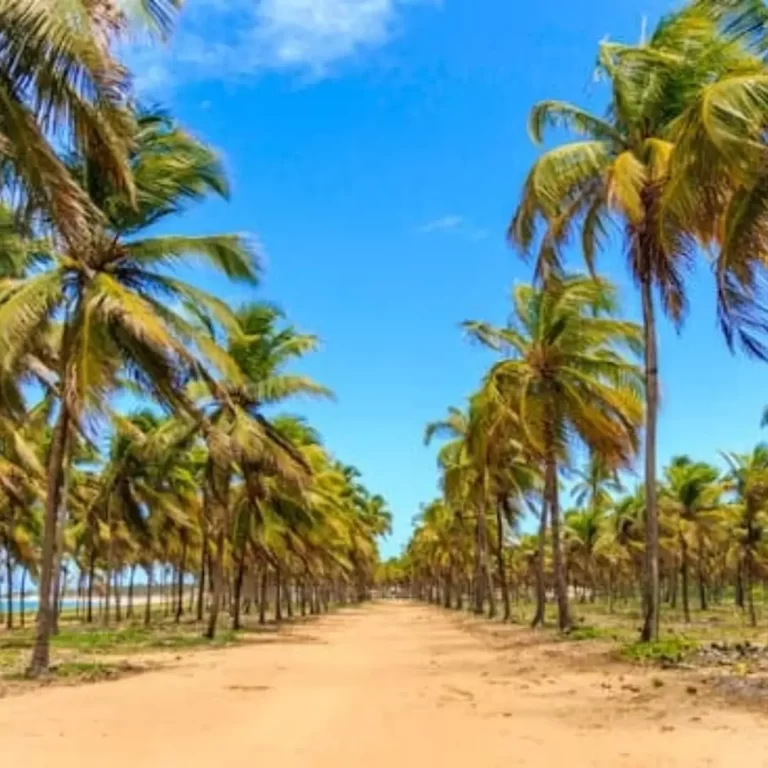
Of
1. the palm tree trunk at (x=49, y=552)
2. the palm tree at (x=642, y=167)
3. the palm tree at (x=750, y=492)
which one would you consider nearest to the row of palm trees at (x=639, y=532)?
the palm tree at (x=750, y=492)

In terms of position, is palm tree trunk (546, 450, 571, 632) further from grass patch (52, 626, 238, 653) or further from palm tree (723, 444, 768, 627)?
palm tree (723, 444, 768, 627)

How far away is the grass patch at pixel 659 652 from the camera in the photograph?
14867 millimetres

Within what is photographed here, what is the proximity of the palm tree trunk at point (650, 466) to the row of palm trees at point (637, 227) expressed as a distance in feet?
0.11

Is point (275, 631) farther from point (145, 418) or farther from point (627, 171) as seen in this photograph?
point (627, 171)

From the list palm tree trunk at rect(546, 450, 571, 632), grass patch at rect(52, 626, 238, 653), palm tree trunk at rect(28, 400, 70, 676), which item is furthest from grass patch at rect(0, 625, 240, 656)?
palm tree trunk at rect(546, 450, 571, 632)

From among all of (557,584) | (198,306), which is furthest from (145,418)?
(198,306)

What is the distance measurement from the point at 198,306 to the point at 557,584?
1304 centimetres

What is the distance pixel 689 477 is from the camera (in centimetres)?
4447

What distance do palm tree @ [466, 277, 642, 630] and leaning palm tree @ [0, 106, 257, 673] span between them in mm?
9024

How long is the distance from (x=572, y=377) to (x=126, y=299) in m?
12.1

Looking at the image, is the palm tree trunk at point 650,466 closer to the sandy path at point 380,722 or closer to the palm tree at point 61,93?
the sandy path at point 380,722

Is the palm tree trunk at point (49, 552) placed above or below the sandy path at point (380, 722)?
above

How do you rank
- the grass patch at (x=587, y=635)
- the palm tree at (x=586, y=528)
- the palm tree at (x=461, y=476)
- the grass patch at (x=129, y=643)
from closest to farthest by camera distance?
the grass patch at (x=587, y=635) < the grass patch at (x=129, y=643) < the palm tree at (x=461, y=476) < the palm tree at (x=586, y=528)

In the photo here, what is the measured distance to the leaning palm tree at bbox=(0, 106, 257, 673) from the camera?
14062mm
